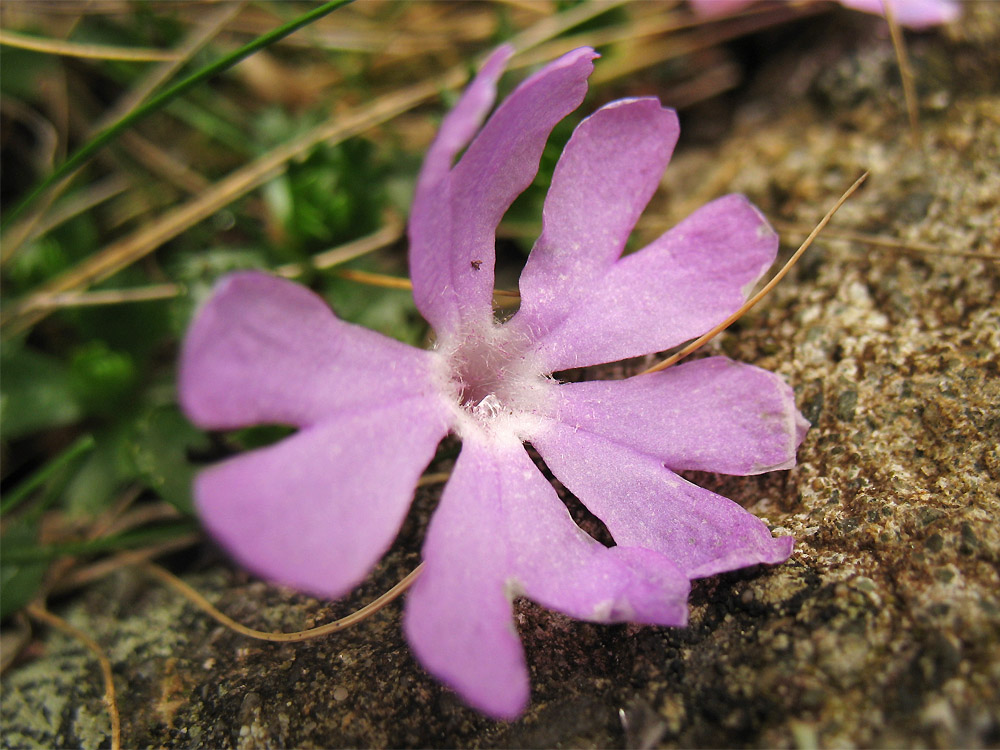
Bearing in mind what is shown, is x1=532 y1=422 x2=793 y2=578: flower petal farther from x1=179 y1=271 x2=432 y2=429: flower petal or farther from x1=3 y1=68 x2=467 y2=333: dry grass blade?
x1=3 y1=68 x2=467 y2=333: dry grass blade

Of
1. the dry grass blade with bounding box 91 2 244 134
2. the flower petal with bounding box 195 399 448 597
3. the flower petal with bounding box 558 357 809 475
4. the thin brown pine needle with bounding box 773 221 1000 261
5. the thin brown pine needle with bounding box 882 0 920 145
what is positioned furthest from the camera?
the dry grass blade with bounding box 91 2 244 134

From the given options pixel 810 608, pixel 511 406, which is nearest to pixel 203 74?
pixel 511 406

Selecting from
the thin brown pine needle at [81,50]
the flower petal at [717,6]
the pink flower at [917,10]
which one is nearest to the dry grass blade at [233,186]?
the flower petal at [717,6]

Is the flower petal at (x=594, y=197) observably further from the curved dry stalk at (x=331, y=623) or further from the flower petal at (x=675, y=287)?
the curved dry stalk at (x=331, y=623)

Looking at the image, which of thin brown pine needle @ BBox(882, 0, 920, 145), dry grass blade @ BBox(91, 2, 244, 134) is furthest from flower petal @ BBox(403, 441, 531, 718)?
dry grass blade @ BBox(91, 2, 244, 134)

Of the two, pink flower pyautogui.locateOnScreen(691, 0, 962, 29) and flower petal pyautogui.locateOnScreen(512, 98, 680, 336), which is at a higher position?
pink flower pyautogui.locateOnScreen(691, 0, 962, 29)

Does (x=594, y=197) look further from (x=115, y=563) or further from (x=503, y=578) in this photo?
(x=115, y=563)

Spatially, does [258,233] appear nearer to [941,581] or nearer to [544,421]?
[544,421]
